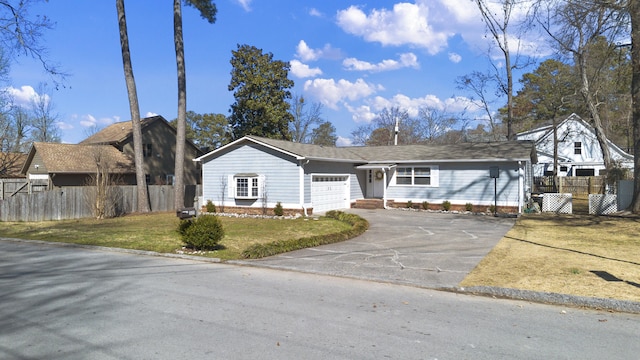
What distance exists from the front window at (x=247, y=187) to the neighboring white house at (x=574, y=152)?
29.3 metres

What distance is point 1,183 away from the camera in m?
21.2

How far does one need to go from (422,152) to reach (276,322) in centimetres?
2119

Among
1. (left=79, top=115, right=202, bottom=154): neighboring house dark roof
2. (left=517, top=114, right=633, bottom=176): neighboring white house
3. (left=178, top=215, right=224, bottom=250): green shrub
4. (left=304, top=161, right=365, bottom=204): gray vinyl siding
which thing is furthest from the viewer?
(left=517, top=114, right=633, bottom=176): neighboring white house

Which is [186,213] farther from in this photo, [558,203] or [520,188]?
[558,203]

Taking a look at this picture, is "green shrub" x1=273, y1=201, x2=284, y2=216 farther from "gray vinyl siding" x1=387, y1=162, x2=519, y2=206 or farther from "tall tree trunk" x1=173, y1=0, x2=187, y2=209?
"gray vinyl siding" x1=387, y1=162, x2=519, y2=206

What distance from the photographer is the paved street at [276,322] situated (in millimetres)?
4574

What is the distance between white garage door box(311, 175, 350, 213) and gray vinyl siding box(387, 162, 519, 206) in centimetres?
326

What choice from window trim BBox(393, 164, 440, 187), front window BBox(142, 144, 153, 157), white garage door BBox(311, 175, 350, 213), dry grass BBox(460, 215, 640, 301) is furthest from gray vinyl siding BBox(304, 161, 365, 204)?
front window BBox(142, 144, 153, 157)

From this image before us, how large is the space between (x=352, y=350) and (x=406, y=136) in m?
53.5

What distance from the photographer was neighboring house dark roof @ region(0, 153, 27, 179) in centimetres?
3412

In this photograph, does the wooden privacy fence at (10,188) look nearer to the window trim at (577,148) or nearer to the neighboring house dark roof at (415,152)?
the neighboring house dark roof at (415,152)

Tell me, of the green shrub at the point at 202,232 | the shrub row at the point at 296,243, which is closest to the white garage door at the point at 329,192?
the shrub row at the point at 296,243

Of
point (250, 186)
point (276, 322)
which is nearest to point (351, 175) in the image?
point (250, 186)

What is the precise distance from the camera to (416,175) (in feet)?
79.9
